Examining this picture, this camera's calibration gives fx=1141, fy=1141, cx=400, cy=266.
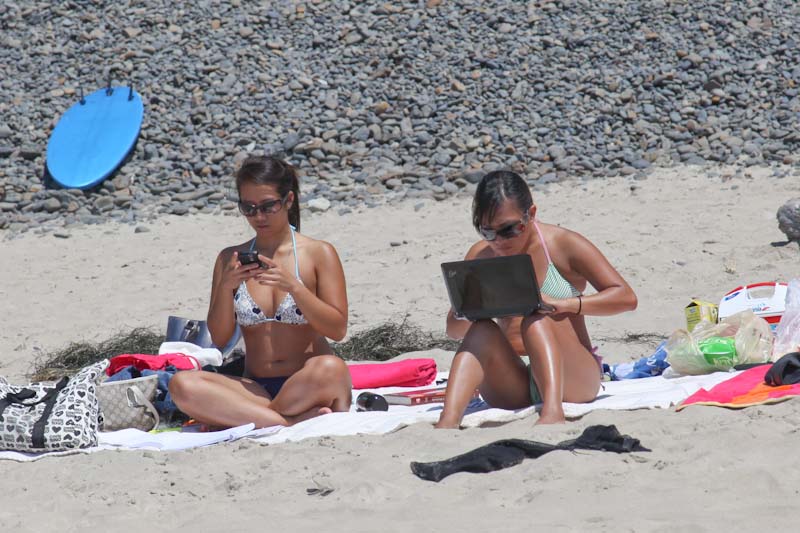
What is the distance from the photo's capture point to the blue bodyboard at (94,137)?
1216 centimetres

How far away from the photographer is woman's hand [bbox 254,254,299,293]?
4523 mm

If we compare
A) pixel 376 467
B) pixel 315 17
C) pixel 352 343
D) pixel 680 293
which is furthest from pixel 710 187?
pixel 376 467

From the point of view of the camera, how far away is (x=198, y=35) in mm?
14039

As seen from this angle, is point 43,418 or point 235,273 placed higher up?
point 235,273

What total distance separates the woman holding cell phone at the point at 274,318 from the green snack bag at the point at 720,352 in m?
1.62

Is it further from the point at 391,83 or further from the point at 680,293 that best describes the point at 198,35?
the point at 680,293

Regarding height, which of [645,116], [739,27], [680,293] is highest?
[739,27]

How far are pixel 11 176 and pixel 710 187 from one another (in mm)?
7349

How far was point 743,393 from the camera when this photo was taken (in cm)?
439

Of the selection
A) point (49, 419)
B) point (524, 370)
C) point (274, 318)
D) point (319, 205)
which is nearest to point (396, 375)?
point (274, 318)

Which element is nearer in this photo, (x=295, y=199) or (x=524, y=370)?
(x=524, y=370)

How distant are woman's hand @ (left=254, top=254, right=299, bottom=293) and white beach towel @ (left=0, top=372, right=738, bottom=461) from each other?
562 mm

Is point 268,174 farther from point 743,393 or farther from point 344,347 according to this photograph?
point 344,347

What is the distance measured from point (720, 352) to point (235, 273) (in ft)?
7.15
